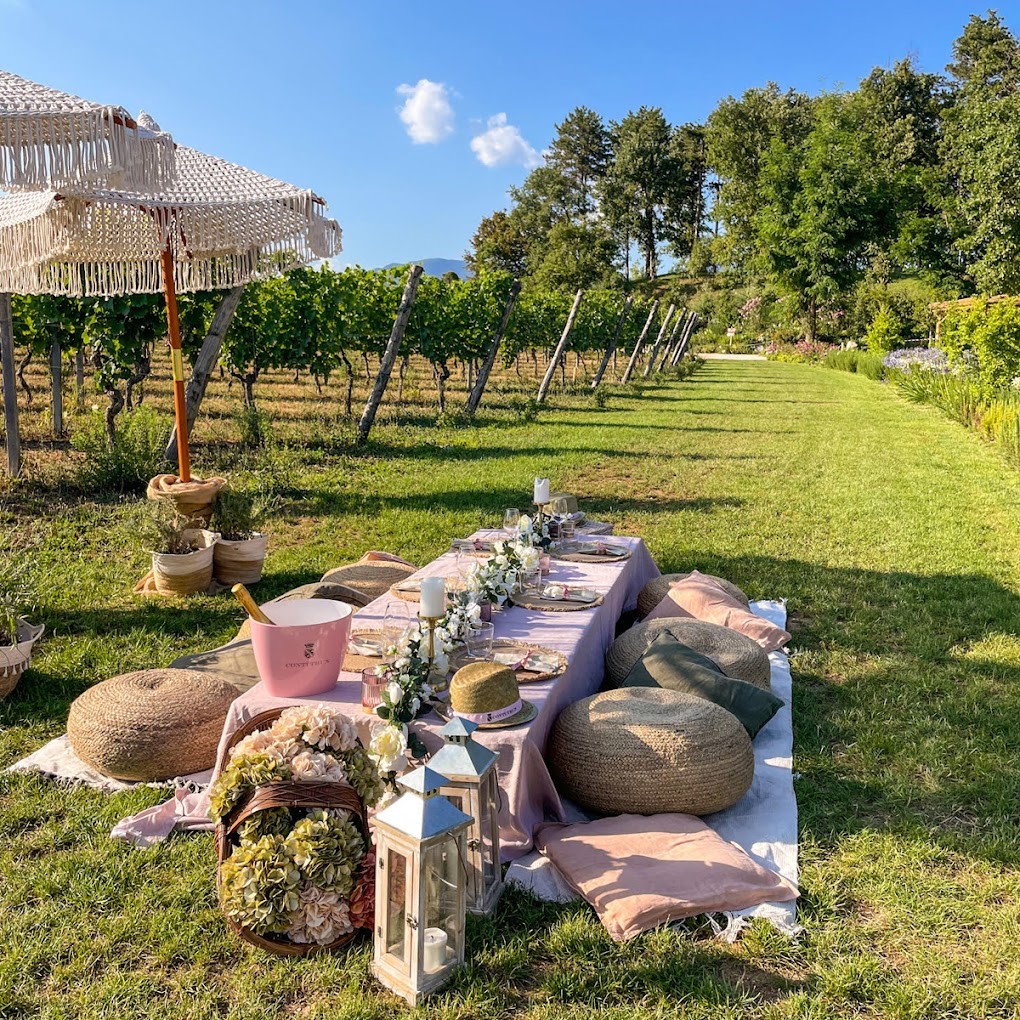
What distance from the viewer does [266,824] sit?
2.33 metres

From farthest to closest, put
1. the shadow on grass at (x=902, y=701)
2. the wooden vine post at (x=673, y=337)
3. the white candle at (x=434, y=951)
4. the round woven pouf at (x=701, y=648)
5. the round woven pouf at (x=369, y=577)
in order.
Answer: the wooden vine post at (x=673, y=337) < the round woven pouf at (x=369, y=577) < the round woven pouf at (x=701, y=648) < the shadow on grass at (x=902, y=701) < the white candle at (x=434, y=951)

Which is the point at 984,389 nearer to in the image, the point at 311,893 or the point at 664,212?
the point at 311,893

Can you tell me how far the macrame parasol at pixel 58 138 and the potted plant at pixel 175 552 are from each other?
2.53 metres

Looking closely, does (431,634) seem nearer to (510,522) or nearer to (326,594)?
(326,594)

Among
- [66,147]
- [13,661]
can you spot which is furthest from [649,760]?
[66,147]

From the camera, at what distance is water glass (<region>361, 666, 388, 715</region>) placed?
2727 millimetres

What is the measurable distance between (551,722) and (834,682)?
2.02 metres

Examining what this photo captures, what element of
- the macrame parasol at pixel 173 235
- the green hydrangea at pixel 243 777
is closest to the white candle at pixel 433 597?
the green hydrangea at pixel 243 777

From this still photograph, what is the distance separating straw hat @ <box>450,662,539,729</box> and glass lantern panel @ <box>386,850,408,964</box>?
571 millimetres

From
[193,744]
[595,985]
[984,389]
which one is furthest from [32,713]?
[984,389]

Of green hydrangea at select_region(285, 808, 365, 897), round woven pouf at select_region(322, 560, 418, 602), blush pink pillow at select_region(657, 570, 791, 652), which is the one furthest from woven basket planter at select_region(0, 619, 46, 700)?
blush pink pillow at select_region(657, 570, 791, 652)

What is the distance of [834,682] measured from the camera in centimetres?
442

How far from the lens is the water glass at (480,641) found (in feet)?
10.3

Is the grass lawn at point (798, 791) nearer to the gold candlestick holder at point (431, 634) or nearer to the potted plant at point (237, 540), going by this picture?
the potted plant at point (237, 540)
